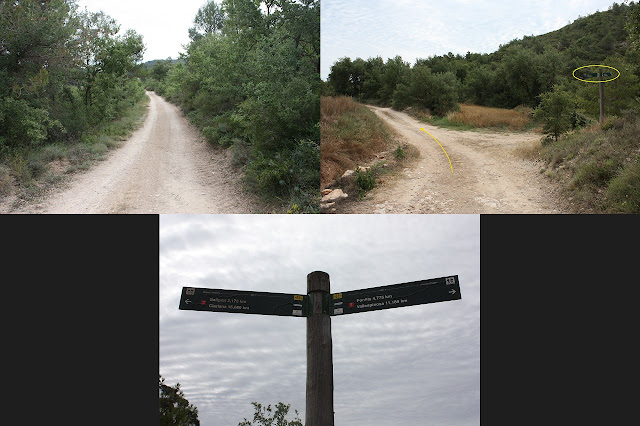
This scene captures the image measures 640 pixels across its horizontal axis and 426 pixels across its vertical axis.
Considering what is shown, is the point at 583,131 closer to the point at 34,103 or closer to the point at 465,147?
the point at 465,147

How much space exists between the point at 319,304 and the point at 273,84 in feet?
18.1

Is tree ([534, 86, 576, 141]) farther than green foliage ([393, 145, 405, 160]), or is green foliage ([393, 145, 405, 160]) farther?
green foliage ([393, 145, 405, 160])

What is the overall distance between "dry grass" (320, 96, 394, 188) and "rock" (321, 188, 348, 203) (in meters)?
0.23

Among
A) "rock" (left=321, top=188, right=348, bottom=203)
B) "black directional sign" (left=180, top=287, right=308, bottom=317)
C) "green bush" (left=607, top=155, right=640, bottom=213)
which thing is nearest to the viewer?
"black directional sign" (left=180, top=287, right=308, bottom=317)

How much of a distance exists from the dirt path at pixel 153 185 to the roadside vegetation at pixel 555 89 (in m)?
2.80

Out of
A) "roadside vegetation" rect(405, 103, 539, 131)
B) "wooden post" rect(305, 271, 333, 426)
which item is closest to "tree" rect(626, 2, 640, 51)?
"roadside vegetation" rect(405, 103, 539, 131)

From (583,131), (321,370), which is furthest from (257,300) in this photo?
(583,131)

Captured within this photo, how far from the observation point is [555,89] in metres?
6.66

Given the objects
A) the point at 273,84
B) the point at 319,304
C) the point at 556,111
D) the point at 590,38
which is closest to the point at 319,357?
the point at 319,304

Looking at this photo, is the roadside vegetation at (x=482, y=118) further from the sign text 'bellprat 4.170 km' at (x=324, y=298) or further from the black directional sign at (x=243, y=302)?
the black directional sign at (x=243, y=302)

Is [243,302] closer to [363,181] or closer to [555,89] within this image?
[363,181]

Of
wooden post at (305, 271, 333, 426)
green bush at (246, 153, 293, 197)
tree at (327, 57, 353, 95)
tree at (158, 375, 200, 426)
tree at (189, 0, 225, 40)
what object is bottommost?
tree at (158, 375, 200, 426)

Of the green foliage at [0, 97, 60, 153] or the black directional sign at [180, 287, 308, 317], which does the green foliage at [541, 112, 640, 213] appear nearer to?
the black directional sign at [180, 287, 308, 317]

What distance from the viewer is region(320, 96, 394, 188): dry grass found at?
6781 millimetres
